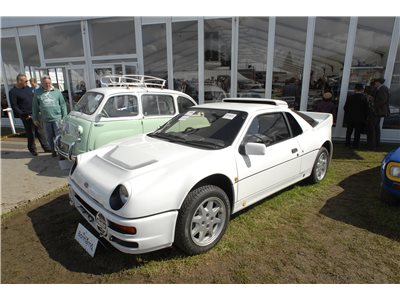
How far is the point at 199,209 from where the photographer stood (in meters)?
2.71

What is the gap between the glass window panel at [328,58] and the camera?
311 inches

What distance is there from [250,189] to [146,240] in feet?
4.73

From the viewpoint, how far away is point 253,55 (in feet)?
A: 28.5

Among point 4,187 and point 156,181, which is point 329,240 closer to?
point 156,181

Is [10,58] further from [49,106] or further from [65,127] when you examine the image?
[65,127]

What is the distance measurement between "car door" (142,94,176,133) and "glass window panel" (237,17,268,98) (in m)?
3.87

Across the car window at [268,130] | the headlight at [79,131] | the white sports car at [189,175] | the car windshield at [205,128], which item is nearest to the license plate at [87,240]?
the white sports car at [189,175]

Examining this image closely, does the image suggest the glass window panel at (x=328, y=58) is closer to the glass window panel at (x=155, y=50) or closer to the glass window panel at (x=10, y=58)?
the glass window panel at (x=155, y=50)

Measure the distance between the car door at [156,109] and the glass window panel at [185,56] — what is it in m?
3.74

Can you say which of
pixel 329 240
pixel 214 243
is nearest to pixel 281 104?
pixel 329 240

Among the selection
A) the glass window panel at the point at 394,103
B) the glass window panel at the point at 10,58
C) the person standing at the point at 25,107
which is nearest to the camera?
the person standing at the point at 25,107

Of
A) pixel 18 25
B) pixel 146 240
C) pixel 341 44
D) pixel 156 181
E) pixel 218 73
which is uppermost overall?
pixel 18 25

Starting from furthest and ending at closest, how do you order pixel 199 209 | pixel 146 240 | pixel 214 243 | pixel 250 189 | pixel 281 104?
pixel 281 104 → pixel 250 189 → pixel 214 243 → pixel 199 209 → pixel 146 240

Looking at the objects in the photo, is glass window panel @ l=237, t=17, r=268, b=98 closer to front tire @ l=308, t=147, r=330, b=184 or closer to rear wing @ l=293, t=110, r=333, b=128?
rear wing @ l=293, t=110, r=333, b=128
